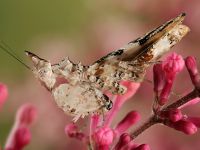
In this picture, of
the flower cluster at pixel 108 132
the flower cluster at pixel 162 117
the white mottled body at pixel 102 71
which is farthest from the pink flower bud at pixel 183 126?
the white mottled body at pixel 102 71

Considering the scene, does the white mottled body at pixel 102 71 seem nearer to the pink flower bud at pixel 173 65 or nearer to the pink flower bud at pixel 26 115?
the pink flower bud at pixel 173 65

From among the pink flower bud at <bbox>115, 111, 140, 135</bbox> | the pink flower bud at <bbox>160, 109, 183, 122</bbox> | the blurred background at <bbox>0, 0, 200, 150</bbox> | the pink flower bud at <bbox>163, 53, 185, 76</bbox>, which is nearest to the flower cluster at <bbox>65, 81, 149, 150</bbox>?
the pink flower bud at <bbox>115, 111, 140, 135</bbox>

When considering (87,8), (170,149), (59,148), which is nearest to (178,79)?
A: (170,149)

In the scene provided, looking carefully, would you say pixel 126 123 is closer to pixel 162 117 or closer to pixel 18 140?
pixel 162 117

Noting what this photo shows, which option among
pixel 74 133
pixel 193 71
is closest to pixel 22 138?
pixel 74 133

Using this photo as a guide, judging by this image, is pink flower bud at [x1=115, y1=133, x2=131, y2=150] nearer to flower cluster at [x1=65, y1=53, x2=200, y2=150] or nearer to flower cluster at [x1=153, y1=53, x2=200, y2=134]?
flower cluster at [x1=65, y1=53, x2=200, y2=150]
